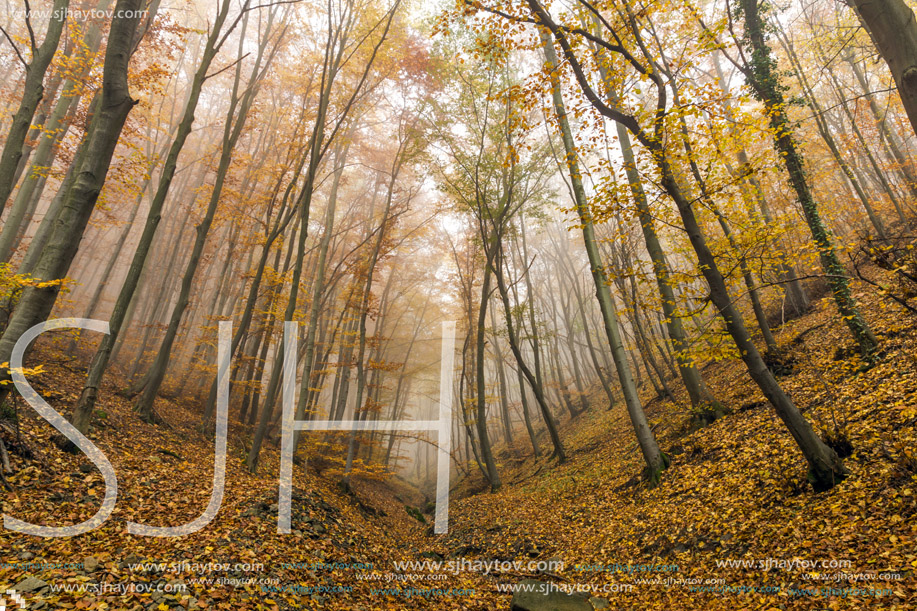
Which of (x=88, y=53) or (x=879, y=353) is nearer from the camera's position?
(x=879, y=353)

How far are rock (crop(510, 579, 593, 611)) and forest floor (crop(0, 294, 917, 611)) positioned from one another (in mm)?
287

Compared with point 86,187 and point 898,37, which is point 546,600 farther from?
point 86,187

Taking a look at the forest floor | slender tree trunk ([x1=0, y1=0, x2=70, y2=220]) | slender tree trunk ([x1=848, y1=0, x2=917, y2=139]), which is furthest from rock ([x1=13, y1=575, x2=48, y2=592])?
slender tree trunk ([x1=848, y1=0, x2=917, y2=139])

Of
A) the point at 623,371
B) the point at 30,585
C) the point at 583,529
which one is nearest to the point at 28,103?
the point at 30,585

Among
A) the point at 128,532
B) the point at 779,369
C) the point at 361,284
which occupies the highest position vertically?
the point at 361,284

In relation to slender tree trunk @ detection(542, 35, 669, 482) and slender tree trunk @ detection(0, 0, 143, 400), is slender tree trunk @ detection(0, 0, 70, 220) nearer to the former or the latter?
slender tree trunk @ detection(0, 0, 143, 400)

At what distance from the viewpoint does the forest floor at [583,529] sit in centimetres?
321

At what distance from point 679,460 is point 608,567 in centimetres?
292

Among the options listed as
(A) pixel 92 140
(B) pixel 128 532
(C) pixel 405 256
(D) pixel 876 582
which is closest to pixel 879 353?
(D) pixel 876 582

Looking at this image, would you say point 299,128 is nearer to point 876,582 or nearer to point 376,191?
point 376,191

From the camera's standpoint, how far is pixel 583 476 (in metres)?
9.76

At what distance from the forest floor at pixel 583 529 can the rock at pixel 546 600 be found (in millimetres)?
287

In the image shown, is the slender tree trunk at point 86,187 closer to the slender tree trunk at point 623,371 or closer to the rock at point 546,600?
the slender tree trunk at point 623,371

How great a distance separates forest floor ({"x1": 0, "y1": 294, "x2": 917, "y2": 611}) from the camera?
3.21 metres
